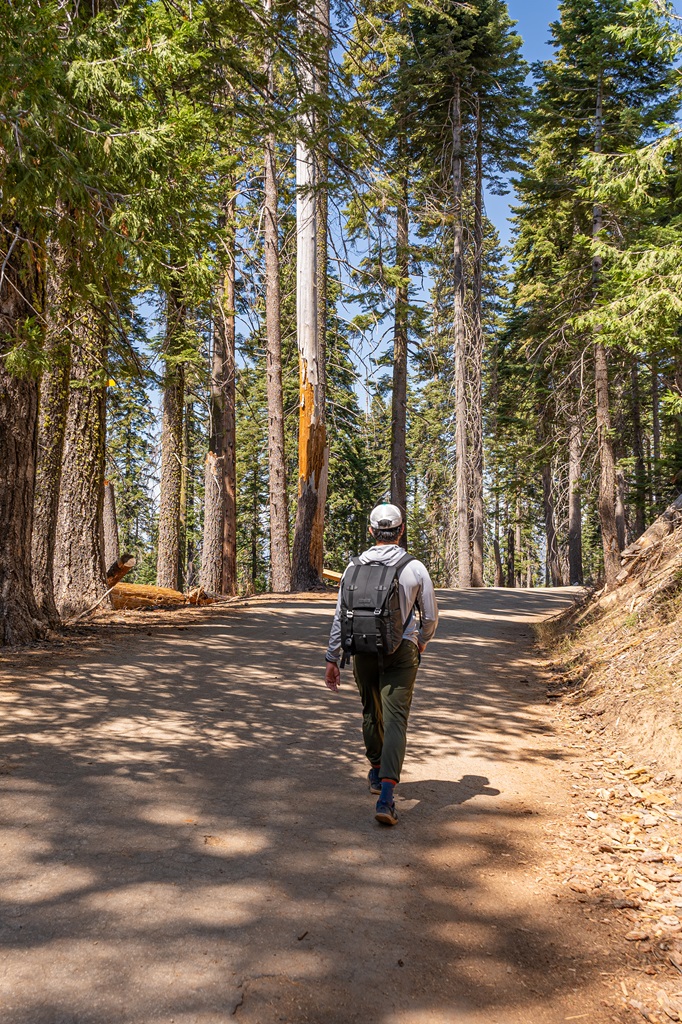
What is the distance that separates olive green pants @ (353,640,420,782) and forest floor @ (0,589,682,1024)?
39cm

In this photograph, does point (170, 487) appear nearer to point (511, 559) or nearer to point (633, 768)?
point (633, 768)

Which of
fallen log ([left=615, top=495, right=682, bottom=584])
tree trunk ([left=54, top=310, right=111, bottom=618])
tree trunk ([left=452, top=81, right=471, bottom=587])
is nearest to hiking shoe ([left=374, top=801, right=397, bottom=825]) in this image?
fallen log ([left=615, top=495, right=682, bottom=584])

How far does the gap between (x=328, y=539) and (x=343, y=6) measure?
26658 millimetres

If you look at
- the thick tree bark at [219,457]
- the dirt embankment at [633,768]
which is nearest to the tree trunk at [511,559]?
the thick tree bark at [219,457]

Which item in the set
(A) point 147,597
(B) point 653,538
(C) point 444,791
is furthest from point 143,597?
(C) point 444,791

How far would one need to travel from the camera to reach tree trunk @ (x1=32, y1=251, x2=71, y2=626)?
8.84 metres

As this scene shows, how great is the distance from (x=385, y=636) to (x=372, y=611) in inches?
6.9

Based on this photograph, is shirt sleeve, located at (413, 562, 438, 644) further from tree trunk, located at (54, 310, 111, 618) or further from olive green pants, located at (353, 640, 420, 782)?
tree trunk, located at (54, 310, 111, 618)

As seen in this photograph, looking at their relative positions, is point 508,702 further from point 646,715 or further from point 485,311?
point 485,311

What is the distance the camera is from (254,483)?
38531mm

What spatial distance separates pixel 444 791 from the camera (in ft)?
17.4

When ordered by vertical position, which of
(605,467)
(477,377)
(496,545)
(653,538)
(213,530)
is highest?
(477,377)

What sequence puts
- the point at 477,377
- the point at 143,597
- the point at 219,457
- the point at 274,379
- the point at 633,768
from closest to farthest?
the point at 633,768, the point at 143,597, the point at 274,379, the point at 219,457, the point at 477,377

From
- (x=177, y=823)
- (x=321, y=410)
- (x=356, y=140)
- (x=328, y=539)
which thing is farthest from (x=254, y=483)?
(x=177, y=823)
